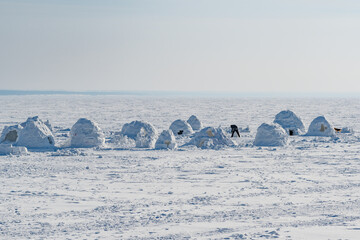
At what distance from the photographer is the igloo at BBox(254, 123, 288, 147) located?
1877cm

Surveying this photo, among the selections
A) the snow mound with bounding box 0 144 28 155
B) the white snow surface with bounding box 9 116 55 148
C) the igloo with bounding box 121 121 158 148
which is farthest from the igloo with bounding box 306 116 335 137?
the snow mound with bounding box 0 144 28 155

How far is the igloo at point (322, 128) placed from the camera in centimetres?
A: 2234

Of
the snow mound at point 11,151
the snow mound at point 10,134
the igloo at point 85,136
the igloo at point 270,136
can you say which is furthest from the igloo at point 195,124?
the snow mound at point 11,151

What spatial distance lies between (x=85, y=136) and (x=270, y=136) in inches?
274

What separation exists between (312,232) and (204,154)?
9.09 meters

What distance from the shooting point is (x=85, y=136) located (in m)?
18.0

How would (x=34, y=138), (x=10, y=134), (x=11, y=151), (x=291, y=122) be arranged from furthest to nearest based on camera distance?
(x=291, y=122) → (x=10, y=134) → (x=34, y=138) → (x=11, y=151)

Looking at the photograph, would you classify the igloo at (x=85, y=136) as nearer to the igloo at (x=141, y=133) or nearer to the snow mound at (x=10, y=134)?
the igloo at (x=141, y=133)

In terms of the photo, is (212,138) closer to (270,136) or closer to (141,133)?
(270,136)

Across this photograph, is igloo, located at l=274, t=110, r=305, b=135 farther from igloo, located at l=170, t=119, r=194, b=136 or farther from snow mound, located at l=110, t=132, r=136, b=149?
snow mound, located at l=110, t=132, r=136, b=149

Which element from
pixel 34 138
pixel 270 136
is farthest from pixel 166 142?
pixel 34 138

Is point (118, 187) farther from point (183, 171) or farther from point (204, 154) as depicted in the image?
point (204, 154)

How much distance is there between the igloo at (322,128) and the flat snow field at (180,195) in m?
6.04

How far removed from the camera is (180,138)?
2145 centimetres
